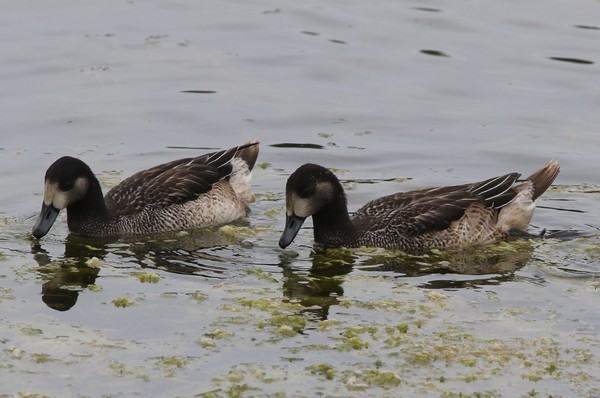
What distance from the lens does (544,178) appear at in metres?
15.8

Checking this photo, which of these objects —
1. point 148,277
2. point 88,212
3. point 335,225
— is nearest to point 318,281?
point 335,225

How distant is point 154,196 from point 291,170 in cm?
268

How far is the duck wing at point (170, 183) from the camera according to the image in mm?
15641

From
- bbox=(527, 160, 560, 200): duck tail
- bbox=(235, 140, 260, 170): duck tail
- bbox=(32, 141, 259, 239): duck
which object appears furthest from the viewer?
bbox=(235, 140, 260, 170): duck tail

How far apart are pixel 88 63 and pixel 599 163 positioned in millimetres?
8899

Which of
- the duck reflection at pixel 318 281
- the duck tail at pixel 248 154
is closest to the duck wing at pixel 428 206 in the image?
the duck reflection at pixel 318 281

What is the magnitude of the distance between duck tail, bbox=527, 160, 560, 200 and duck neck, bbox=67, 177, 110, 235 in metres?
5.05

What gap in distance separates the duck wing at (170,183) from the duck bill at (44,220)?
0.92m

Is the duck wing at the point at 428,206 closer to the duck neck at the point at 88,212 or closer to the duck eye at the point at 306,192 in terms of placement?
the duck eye at the point at 306,192

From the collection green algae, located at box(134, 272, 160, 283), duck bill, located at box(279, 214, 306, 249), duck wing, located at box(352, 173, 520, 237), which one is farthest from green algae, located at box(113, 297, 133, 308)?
duck wing, located at box(352, 173, 520, 237)

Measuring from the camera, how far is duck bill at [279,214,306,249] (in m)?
14.3

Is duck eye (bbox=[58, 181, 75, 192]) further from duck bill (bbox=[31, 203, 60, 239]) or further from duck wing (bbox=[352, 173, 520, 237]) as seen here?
duck wing (bbox=[352, 173, 520, 237])

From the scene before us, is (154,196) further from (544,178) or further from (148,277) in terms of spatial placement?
(544,178)

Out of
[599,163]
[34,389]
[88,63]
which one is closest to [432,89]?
[599,163]
